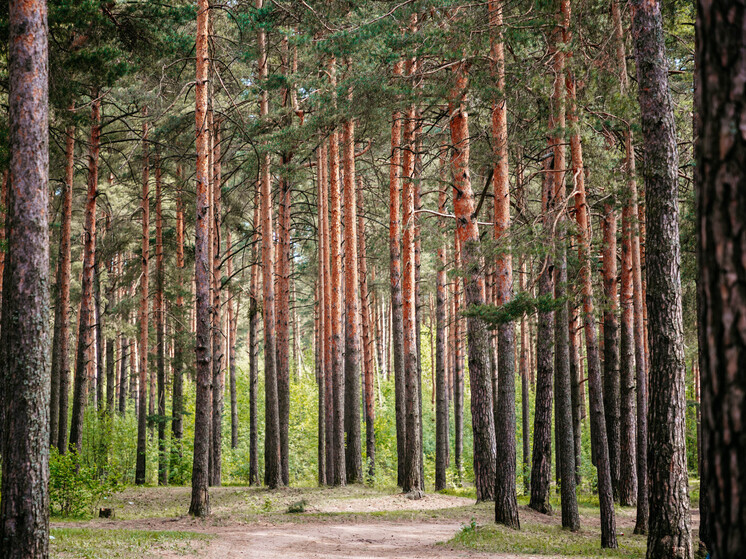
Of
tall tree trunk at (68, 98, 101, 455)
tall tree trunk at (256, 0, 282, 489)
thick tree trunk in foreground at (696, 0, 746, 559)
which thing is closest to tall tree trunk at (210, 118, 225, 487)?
tall tree trunk at (256, 0, 282, 489)

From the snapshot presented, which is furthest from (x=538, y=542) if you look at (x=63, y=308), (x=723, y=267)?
(x=63, y=308)

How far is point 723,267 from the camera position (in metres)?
1.95

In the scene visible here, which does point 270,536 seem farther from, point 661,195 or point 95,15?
point 95,15

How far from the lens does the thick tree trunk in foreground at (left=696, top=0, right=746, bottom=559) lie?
6.22 ft

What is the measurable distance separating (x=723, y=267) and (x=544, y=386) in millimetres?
11017

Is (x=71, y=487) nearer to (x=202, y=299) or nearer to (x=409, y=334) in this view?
(x=202, y=299)

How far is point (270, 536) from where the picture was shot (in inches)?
426

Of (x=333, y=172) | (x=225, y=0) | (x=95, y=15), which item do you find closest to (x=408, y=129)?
(x=333, y=172)

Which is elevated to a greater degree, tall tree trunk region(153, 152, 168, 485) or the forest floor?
tall tree trunk region(153, 152, 168, 485)

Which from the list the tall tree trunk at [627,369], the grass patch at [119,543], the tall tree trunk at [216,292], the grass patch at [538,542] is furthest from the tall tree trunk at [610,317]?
the tall tree trunk at [216,292]

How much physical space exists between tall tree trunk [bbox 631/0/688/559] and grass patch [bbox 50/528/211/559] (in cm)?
616

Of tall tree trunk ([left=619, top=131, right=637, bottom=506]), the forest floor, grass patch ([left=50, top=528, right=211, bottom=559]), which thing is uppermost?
tall tree trunk ([left=619, top=131, right=637, bottom=506])

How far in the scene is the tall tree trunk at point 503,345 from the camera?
11023 mm

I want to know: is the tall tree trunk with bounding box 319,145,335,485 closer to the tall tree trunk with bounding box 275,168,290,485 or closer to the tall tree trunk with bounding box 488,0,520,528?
the tall tree trunk with bounding box 275,168,290,485
